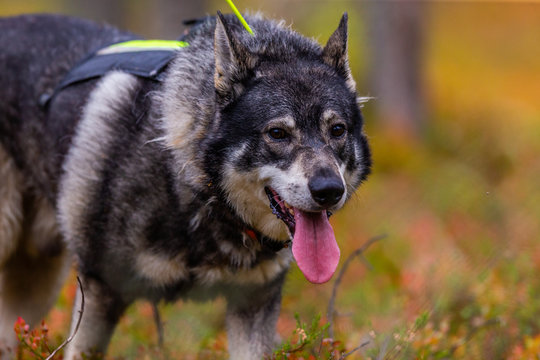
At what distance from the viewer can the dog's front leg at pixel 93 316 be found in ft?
11.8

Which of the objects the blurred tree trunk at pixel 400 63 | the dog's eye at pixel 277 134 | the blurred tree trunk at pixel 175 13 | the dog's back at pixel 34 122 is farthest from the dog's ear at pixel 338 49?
the blurred tree trunk at pixel 400 63

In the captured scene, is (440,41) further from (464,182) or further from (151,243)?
(151,243)

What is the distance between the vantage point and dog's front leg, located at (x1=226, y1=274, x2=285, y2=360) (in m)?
3.49

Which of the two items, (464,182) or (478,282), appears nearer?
(478,282)

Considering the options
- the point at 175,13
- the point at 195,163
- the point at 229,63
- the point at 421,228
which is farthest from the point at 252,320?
the point at 175,13

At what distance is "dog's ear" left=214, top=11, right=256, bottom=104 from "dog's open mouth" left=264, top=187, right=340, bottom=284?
475 mm

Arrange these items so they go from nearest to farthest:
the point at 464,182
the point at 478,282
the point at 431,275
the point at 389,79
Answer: the point at 478,282, the point at 431,275, the point at 464,182, the point at 389,79

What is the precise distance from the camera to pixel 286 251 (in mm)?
3473

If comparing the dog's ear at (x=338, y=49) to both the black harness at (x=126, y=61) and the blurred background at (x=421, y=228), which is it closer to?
the blurred background at (x=421, y=228)

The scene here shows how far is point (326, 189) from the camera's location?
9.23 ft

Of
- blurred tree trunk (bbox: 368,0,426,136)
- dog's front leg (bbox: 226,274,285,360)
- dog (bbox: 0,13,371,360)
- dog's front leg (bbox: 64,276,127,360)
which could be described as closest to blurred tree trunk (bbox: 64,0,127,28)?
blurred tree trunk (bbox: 368,0,426,136)

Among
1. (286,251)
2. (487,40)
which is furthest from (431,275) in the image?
(487,40)

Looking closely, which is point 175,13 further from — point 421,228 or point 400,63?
point 421,228

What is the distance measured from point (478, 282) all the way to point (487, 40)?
15.5 metres
